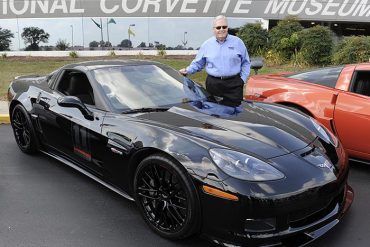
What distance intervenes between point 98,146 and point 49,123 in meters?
1.04

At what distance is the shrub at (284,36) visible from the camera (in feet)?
44.9

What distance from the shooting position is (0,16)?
63.5ft

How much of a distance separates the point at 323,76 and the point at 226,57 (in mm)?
1167

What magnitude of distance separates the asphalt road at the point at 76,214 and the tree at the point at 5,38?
16504 mm

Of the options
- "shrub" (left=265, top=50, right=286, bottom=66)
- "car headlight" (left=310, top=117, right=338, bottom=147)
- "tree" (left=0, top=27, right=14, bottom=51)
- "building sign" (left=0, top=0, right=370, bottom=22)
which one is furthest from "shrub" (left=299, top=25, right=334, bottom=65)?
"tree" (left=0, top=27, right=14, bottom=51)

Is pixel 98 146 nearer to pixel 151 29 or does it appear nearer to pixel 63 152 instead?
pixel 63 152

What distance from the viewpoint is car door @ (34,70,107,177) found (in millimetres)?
3623

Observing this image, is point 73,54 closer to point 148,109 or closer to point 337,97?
point 337,97

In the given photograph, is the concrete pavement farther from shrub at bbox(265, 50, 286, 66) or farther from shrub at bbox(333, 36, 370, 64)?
shrub at bbox(265, 50, 286, 66)

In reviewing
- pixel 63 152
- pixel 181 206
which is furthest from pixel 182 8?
pixel 181 206

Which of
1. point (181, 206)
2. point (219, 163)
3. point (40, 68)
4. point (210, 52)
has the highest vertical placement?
point (210, 52)

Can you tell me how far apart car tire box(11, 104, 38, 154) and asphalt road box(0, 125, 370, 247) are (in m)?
0.32

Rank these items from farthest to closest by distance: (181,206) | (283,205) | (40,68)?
(40,68) → (181,206) → (283,205)

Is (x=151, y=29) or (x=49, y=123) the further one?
(x=151, y=29)
